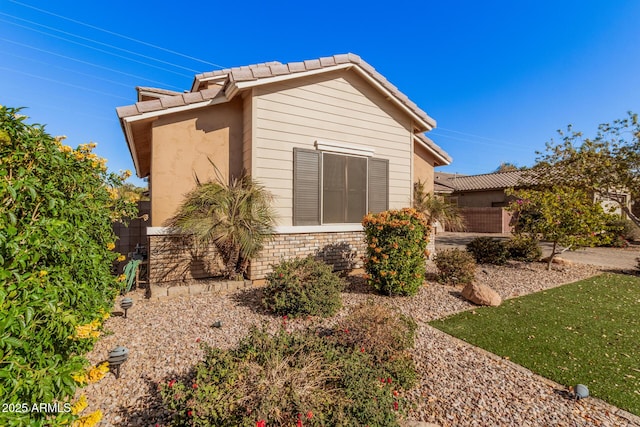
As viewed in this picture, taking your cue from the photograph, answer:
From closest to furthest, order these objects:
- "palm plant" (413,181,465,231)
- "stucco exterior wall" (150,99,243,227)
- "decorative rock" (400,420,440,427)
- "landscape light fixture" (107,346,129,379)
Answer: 1. "decorative rock" (400,420,440,427)
2. "landscape light fixture" (107,346,129,379)
3. "stucco exterior wall" (150,99,243,227)
4. "palm plant" (413,181,465,231)

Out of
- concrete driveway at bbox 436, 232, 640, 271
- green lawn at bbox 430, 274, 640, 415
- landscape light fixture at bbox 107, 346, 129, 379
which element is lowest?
green lawn at bbox 430, 274, 640, 415

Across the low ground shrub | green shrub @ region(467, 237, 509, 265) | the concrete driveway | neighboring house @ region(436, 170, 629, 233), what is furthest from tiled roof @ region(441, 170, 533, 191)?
the low ground shrub

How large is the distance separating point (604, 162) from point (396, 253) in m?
10.5

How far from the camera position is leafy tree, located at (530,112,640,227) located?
10.5 meters

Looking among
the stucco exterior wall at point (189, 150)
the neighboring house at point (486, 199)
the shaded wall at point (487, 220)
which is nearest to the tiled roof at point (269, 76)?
the stucco exterior wall at point (189, 150)

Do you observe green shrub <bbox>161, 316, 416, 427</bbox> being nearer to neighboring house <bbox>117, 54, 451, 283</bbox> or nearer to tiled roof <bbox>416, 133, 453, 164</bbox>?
neighboring house <bbox>117, 54, 451, 283</bbox>

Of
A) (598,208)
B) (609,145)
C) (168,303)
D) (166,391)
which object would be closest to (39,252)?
(166,391)

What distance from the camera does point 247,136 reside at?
717 centimetres

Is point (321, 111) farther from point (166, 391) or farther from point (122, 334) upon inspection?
point (166, 391)

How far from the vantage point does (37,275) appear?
1750 mm

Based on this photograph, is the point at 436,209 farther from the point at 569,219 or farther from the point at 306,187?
the point at 306,187

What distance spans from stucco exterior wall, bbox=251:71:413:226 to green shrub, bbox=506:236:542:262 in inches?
181

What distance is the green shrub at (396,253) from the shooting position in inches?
235

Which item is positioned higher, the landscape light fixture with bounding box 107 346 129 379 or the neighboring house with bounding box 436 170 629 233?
the neighboring house with bounding box 436 170 629 233
